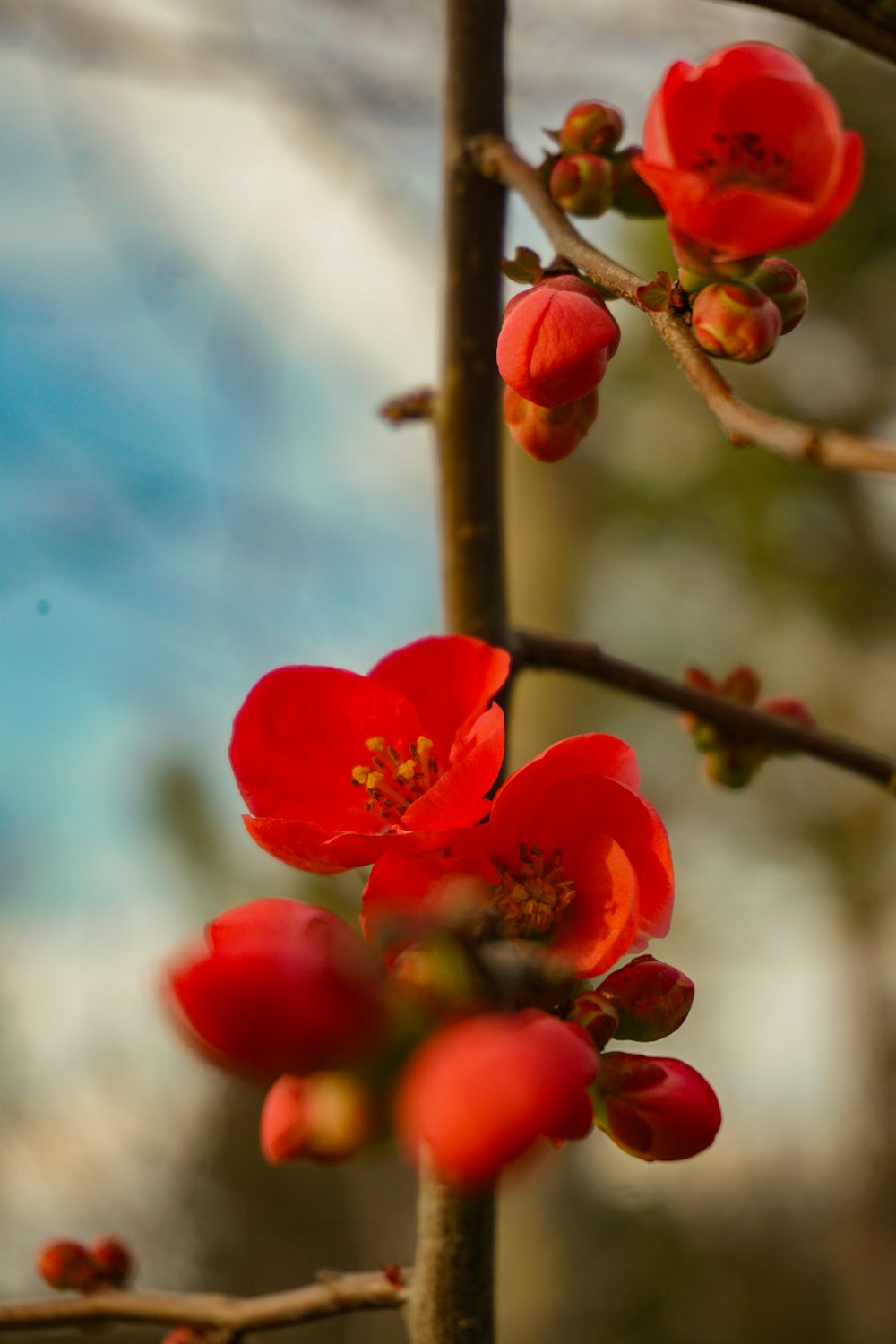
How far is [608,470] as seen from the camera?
464 cm

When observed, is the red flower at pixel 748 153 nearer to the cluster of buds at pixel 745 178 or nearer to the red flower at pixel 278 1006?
the cluster of buds at pixel 745 178

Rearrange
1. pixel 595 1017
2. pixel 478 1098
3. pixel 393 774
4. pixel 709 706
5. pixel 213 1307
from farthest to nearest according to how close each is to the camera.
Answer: pixel 709 706 < pixel 213 1307 < pixel 393 774 < pixel 595 1017 < pixel 478 1098

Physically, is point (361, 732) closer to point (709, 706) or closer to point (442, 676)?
point (442, 676)

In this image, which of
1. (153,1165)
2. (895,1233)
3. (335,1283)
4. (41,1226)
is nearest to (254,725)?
(335,1283)

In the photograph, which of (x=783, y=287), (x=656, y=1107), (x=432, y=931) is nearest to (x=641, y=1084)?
(x=656, y=1107)

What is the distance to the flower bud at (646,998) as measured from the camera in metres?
0.34

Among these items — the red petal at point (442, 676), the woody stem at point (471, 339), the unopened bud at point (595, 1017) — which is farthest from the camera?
the woody stem at point (471, 339)

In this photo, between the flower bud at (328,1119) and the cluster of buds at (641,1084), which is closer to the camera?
the flower bud at (328,1119)

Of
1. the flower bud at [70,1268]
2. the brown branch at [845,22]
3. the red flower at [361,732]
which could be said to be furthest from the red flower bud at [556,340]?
the flower bud at [70,1268]

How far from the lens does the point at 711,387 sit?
0.28 meters

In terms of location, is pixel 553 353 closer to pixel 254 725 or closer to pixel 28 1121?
pixel 254 725

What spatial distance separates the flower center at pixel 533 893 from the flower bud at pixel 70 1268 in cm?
41

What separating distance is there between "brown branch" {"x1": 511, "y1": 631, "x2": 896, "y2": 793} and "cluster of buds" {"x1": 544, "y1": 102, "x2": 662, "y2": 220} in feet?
0.75

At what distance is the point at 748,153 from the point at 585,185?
155mm
